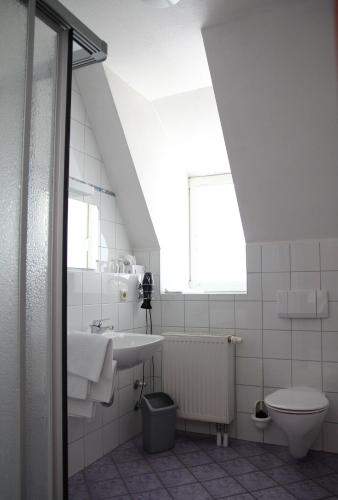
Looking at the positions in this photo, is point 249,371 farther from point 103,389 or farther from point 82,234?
point 82,234

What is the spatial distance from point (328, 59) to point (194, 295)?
190cm

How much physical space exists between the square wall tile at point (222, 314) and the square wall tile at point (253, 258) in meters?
0.31

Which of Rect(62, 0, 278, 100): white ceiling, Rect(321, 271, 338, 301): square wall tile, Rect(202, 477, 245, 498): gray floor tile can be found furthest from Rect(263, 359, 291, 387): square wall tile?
Rect(62, 0, 278, 100): white ceiling

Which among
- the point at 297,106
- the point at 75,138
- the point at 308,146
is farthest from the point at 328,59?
the point at 75,138

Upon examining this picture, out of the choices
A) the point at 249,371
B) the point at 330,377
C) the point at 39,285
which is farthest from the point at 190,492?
the point at 39,285

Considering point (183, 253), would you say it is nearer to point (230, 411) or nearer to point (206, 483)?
point (230, 411)

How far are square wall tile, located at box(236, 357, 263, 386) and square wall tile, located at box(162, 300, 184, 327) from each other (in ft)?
1.85

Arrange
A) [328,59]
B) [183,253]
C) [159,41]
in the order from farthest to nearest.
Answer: [183,253]
[159,41]
[328,59]

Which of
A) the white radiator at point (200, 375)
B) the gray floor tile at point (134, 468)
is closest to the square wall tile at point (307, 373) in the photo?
the white radiator at point (200, 375)

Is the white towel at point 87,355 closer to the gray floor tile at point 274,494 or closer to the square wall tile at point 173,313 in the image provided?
the gray floor tile at point 274,494

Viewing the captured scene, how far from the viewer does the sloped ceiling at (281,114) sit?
2303 mm

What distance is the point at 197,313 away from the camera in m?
3.35

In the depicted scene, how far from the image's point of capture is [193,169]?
3.95 meters

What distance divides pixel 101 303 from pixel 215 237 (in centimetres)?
145
